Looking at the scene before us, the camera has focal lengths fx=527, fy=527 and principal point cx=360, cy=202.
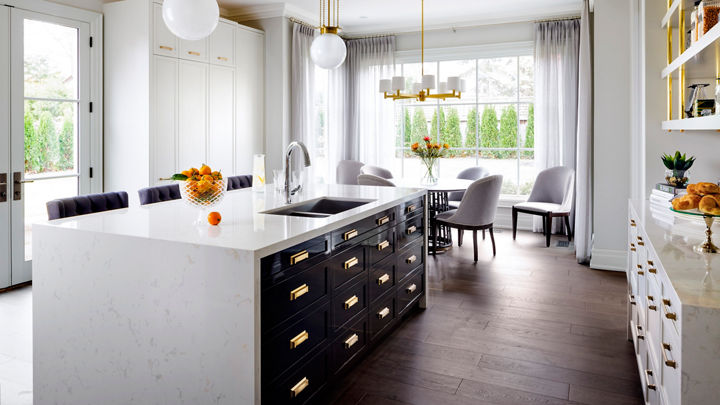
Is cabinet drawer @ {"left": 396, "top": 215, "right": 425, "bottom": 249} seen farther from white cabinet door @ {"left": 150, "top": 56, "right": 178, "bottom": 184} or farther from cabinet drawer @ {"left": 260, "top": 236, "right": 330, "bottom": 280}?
white cabinet door @ {"left": 150, "top": 56, "right": 178, "bottom": 184}

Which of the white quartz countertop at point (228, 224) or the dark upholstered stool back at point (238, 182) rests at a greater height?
the dark upholstered stool back at point (238, 182)

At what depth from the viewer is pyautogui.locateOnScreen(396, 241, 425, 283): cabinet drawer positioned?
335 cm

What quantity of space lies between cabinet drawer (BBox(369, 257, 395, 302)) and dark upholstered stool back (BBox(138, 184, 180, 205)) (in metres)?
1.51

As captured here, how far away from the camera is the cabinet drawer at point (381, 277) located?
9.57 ft

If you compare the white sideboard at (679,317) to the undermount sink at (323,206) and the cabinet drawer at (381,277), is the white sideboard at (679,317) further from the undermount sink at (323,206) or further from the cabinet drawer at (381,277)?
the undermount sink at (323,206)

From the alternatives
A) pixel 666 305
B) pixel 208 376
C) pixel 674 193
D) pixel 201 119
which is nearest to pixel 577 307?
pixel 674 193

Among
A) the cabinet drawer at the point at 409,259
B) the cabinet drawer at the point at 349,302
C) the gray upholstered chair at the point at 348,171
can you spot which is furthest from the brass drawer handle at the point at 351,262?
the gray upholstered chair at the point at 348,171

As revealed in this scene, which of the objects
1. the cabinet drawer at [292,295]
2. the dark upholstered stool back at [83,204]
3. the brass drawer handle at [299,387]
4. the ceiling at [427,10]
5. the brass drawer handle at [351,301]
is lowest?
the brass drawer handle at [299,387]

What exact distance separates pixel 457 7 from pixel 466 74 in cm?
118

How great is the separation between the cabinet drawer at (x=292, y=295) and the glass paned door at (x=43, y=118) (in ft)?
9.83

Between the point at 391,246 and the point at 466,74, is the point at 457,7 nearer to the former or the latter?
the point at 466,74

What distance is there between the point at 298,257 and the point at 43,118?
352 cm

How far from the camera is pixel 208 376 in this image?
1.90 meters

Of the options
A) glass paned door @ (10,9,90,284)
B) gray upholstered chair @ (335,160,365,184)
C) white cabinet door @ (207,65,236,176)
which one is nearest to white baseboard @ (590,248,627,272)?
gray upholstered chair @ (335,160,365,184)
